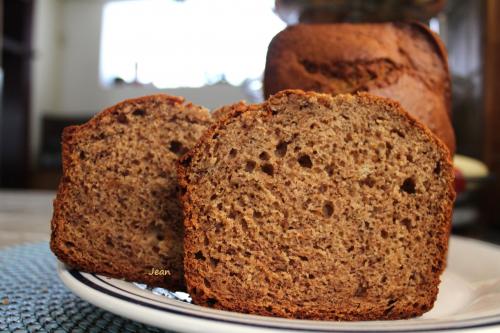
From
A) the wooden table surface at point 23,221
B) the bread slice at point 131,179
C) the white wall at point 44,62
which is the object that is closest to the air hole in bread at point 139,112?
the bread slice at point 131,179

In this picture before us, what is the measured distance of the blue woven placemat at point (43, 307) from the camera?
76 centimetres

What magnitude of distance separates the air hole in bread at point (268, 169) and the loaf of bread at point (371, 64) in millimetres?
502

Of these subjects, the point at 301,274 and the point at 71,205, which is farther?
the point at 71,205

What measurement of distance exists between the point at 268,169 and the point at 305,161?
0.06 metres

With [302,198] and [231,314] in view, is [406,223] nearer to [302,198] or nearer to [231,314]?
[302,198]

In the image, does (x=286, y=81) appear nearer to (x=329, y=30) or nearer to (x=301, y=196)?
(x=329, y=30)

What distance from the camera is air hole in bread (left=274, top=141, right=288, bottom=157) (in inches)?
32.3

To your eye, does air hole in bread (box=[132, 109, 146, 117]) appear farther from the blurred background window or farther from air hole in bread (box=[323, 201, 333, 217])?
the blurred background window

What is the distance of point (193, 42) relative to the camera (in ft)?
20.7

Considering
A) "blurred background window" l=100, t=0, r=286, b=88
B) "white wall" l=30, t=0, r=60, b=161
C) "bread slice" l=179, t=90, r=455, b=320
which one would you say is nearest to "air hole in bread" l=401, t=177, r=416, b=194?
"bread slice" l=179, t=90, r=455, b=320

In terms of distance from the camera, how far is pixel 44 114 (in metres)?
7.19

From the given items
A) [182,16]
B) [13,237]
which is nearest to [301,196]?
[13,237]

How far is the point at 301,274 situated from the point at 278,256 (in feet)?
0.16

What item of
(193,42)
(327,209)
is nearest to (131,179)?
(327,209)
